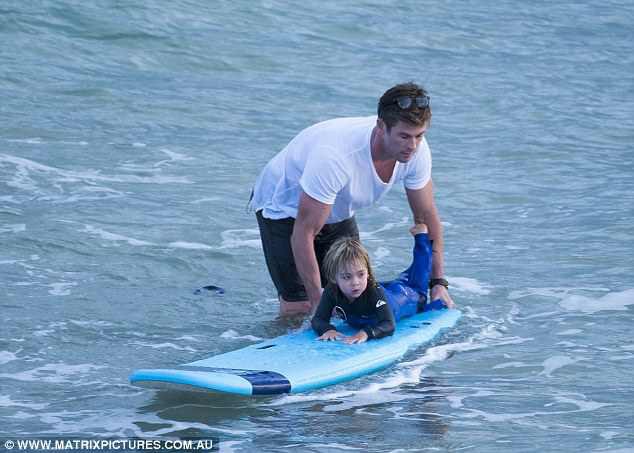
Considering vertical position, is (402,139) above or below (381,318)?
above

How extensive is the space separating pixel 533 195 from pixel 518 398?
5189 mm

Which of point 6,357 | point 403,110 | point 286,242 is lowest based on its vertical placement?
point 6,357

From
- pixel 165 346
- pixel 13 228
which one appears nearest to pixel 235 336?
pixel 165 346

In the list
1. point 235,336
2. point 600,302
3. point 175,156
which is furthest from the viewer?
point 175,156

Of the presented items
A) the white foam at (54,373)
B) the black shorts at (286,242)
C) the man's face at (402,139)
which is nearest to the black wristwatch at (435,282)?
the black shorts at (286,242)

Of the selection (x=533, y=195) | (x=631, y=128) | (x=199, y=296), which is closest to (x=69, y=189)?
(x=199, y=296)

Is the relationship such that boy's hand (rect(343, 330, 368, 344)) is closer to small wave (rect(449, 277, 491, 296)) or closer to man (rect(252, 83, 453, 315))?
man (rect(252, 83, 453, 315))

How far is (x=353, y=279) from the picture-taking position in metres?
6.16

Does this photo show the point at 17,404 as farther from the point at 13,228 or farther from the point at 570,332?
the point at 13,228

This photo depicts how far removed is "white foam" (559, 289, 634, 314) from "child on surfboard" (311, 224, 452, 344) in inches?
46.8

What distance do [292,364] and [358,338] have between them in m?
0.49

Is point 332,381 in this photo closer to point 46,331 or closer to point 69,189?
point 46,331

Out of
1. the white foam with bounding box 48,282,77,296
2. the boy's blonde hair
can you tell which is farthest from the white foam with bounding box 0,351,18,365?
the boy's blonde hair

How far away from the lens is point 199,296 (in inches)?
308
